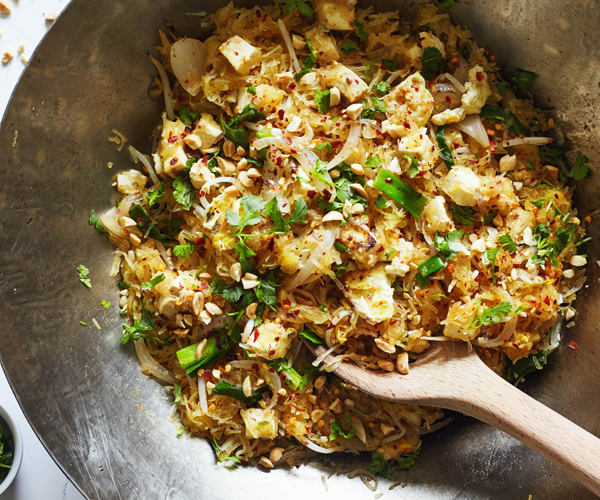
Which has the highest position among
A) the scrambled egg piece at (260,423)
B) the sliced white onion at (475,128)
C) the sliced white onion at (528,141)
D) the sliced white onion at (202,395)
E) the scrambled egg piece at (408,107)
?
the scrambled egg piece at (408,107)

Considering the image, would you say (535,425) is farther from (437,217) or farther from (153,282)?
(153,282)

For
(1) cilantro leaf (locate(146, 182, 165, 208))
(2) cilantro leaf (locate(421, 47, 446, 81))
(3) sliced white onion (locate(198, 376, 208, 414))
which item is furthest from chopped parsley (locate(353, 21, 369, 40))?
(3) sliced white onion (locate(198, 376, 208, 414))

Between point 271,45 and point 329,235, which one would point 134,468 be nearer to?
point 329,235

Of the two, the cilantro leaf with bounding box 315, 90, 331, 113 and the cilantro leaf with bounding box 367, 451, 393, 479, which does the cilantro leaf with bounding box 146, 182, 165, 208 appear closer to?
the cilantro leaf with bounding box 315, 90, 331, 113

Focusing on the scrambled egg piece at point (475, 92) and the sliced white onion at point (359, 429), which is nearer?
the scrambled egg piece at point (475, 92)

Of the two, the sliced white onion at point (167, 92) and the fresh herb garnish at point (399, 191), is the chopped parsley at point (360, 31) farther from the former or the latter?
the sliced white onion at point (167, 92)

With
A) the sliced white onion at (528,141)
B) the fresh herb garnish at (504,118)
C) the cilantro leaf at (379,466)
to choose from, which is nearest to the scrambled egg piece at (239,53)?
the fresh herb garnish at (504,118)
